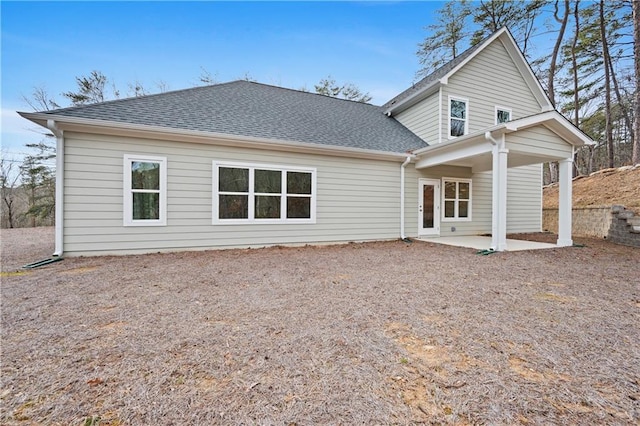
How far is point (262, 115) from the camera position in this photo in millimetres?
8227

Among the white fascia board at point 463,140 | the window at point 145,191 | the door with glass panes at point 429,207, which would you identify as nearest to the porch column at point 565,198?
the white fascia board at point 463,140

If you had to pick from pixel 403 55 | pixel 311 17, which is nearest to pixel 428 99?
pixel 311 17

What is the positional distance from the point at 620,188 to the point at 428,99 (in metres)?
7.54

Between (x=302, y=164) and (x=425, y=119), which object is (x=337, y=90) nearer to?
(x=425, y=119)

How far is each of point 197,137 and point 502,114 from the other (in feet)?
34.6

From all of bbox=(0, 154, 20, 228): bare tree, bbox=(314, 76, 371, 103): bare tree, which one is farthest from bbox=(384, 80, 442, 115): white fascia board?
bbox=(0, 154, 20, 228): bare tree

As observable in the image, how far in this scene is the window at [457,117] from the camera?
958 cm

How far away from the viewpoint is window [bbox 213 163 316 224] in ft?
22.4

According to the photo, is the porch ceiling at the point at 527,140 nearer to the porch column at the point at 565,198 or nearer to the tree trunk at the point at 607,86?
the porch column at the point at 565,198

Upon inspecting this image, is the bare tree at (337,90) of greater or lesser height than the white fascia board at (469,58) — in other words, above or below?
above

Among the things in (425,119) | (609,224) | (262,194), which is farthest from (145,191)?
(609,224)

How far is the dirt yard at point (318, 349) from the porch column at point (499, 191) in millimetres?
Answer: 2182

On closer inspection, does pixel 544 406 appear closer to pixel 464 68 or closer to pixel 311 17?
pixel 464 68

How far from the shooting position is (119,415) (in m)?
1.47
